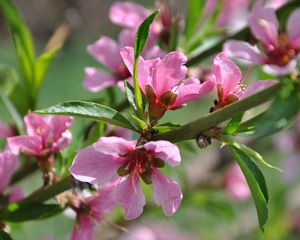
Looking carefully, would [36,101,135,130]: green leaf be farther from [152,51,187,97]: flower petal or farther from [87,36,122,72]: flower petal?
[87,36,122,72]: flower petal

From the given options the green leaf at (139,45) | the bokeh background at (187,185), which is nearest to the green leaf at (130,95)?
the green leaf at (139,45)

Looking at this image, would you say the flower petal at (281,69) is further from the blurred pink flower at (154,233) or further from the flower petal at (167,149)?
the blurred pink flower at (154,233)

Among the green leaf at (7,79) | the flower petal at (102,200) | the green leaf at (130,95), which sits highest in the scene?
the green leaf at (130,95)

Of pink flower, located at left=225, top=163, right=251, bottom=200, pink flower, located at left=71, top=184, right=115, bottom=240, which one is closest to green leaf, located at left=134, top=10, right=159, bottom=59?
pink flower, located at left=71, top=184, right=115, bottom=240

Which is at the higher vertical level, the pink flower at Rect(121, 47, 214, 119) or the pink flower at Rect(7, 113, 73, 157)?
the pink flower at Rect(121, 47, 214, 119)

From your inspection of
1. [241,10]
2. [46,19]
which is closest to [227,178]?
[241,10]

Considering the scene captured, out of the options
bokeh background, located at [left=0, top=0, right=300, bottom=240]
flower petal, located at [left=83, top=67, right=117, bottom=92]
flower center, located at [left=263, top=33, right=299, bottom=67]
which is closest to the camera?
flower center, located at [left=263, top=33, right=299, bottom=67]

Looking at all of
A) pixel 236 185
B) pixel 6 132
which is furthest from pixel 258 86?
pixel 236 185

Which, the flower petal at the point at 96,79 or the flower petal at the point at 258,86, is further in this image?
the flower petal at the point at 96,79

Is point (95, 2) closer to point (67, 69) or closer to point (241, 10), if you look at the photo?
point (67, 69)
